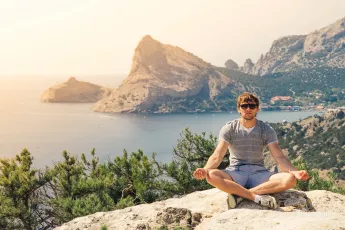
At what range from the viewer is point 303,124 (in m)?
86.9

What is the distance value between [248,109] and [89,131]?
11016cm

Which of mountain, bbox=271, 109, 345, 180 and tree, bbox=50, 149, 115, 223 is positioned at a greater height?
tree, bbox=50, 149, 115, 223

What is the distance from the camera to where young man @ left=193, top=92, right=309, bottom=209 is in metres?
6.14

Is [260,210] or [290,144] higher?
[260,210]

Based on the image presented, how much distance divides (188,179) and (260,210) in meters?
13.0

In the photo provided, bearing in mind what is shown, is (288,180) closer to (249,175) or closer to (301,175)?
(301,175)

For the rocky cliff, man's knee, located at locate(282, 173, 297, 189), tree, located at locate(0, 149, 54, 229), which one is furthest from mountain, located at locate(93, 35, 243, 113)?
man's knee, located at locate(282, 173, 297, 189)

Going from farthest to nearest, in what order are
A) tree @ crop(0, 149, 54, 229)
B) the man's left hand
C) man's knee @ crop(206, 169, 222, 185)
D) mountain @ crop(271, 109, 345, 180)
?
mountain @ crop(271, 109, 345, 180) < tree @ crop(0, 149, 54, 229) < man's knee @ crop(206, 169, 222, 185) < the man's left hand

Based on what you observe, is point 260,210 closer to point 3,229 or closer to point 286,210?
point 286,210

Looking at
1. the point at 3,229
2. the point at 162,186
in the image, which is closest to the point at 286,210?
the point at 162,186

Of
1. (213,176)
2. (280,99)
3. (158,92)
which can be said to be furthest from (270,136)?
(280,99)

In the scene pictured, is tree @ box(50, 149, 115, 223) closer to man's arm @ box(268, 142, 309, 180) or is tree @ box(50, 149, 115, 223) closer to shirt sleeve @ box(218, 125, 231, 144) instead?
shirt sleeve @ box(218, 125, 231, 144)

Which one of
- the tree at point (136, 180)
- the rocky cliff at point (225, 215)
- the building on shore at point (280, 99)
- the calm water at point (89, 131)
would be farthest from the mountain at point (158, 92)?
the rocky cliff at point (225, 215)

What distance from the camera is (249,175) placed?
6398mm
